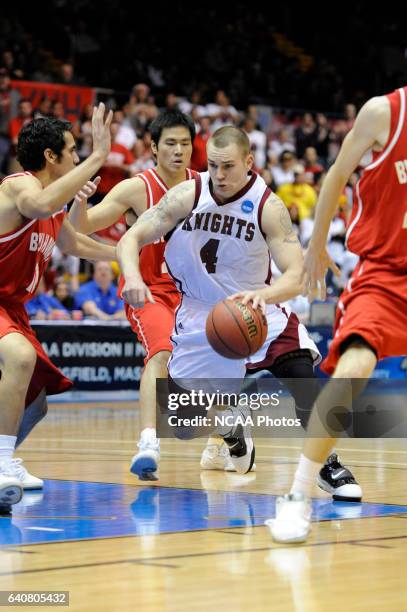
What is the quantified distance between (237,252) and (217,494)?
1.37 metres

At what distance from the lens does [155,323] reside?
741 centimetres

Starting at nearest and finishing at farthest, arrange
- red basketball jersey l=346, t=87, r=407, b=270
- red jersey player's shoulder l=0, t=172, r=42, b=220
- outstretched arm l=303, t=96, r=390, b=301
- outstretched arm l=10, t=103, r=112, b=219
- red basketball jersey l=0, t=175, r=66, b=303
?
outstretched arm l=303, t=96, r=390, b=301 → red basketball jersey l=346, t=87, r=407, b=270 → outstretched arm l=10, t=103, r=112, b=219 → red jersey player's shoulder l=0, t=172, r=42, b=220 → red basketball jersey l=0, t=175, r=66, b=303

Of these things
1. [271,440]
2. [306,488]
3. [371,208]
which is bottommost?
[271,440]

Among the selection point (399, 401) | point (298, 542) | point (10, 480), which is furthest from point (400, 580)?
point (399, 401)

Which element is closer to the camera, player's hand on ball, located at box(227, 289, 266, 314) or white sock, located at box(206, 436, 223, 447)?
player's hand on ball, located at box(227, 289, 266, 314)

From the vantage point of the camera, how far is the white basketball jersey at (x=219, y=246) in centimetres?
655

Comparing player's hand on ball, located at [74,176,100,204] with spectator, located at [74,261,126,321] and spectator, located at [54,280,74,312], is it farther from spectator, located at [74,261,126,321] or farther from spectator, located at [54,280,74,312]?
spectator, located at [54,280,74,312]

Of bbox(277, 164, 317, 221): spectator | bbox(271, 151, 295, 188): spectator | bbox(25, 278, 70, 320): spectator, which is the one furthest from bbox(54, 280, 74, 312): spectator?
bbox(271, 151, 295, 188): spectator

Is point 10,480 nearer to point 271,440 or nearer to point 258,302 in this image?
point 258,302

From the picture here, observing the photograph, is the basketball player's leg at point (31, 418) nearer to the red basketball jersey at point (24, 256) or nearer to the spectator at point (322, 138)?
the red basketball jersey at point (24, 256)

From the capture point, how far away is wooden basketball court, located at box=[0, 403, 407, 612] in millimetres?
3826

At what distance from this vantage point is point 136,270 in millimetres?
5918

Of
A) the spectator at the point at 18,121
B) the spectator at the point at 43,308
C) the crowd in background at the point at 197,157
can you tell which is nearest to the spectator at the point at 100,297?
the crowd in background at the point at 197,157

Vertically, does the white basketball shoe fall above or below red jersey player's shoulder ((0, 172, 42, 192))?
below
